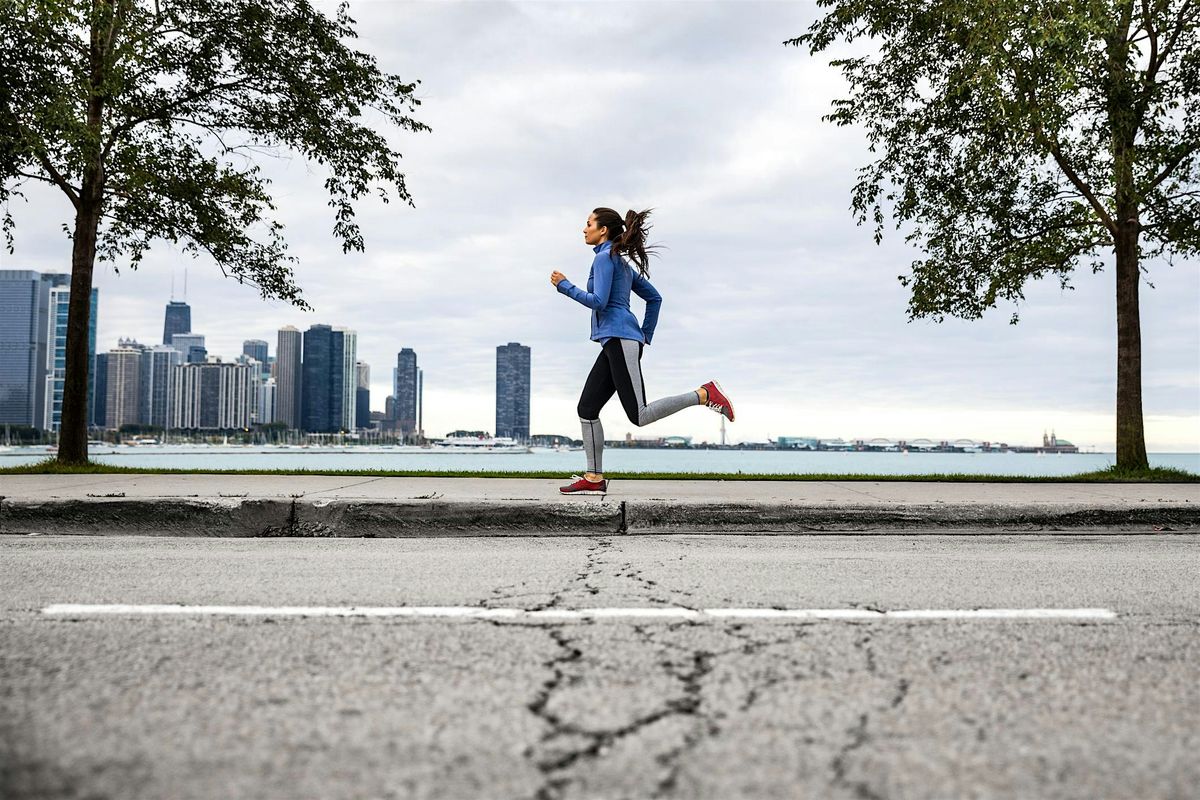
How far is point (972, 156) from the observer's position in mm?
14367

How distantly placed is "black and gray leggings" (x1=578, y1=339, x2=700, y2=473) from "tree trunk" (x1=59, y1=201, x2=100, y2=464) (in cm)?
969

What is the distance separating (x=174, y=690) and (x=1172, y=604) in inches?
151

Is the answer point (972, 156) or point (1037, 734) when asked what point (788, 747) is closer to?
point (1037, 734)

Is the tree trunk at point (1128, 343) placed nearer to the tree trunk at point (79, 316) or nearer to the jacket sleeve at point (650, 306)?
the jacket sleeve at point (650, 306)

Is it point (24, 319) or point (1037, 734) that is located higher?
point (24, 319)

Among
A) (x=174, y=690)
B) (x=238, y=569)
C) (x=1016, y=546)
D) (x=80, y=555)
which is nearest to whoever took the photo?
(x=174, y=690)

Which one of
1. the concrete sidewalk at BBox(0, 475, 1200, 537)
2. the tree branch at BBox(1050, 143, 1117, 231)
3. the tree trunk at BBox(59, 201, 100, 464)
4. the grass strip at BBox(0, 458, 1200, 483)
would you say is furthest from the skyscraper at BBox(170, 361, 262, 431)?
the concrete sidewalk at BBox(0, 475, 1200, 537)

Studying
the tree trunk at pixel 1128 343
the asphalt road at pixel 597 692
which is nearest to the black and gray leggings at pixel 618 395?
the asphalt road at pixel 597 692

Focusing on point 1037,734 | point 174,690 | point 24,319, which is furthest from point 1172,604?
point 24,319

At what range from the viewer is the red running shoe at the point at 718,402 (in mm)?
7969

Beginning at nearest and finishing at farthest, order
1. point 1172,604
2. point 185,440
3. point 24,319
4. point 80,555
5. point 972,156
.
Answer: point 1172,604, point 80,555, point 972,156, point 24,319, point 185,440

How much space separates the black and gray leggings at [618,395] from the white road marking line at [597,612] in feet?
14.0

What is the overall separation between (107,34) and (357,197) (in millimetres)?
4185

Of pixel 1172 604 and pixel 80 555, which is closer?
pixel 1172 604
